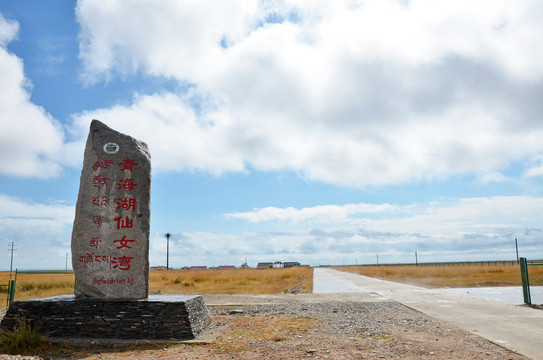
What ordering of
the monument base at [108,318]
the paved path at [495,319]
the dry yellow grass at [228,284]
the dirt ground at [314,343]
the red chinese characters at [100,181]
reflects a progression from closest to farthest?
the dirt ground at [314,343], the paved path at [495,319], the monument base at [108,318], the red chinese characters at [100,181], the dry yellow grass at [228,284]

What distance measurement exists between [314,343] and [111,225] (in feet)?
15.0

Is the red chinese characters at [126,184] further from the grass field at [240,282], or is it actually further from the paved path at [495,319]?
the grass field at [240,282]

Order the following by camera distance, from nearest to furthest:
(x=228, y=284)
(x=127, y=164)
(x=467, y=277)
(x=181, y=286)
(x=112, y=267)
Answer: (x=112, y=267)
(x=127, y=164)
(x=181, y=286)
(x=228, y=284)
(x=467, y=277)

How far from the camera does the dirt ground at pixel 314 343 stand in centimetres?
653

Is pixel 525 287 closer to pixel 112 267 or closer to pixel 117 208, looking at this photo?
pixel 112 267

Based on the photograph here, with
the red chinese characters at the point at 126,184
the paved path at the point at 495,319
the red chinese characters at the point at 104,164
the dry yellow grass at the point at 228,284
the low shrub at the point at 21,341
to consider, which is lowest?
the dry yellow grass at the point at 228,284

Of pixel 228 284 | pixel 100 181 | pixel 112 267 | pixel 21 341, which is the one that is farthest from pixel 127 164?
pixel 228 284

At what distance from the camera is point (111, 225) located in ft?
27.9

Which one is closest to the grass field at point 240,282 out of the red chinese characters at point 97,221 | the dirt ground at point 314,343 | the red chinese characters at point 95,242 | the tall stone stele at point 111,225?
the tall stone stele at point 111,225

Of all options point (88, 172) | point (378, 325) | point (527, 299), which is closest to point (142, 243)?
point (88, 172)

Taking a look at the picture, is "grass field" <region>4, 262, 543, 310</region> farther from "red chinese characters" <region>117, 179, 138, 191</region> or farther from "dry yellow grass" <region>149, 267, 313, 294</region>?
"red chinese characters" <region>117, 179, 138, 191</region>

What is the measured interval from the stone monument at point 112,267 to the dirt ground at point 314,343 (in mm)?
343

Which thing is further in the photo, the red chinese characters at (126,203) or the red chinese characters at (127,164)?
the red chinese characters at (127,164)

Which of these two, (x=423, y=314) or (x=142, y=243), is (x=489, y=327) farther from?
(x=142, y=243)
